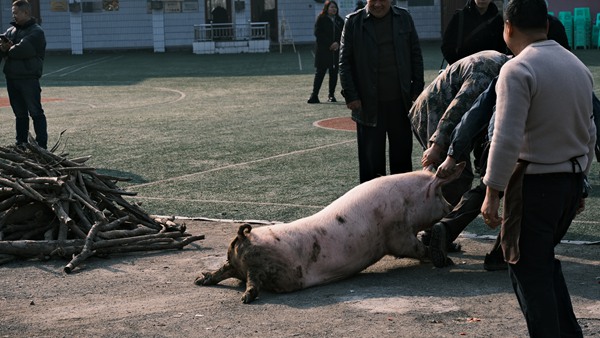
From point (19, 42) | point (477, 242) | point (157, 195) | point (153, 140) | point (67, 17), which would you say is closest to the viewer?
point (477, 242)

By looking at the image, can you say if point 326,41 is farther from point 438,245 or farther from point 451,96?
point 438,245

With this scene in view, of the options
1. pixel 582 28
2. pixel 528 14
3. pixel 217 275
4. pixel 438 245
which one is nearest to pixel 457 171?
pixel 438 245

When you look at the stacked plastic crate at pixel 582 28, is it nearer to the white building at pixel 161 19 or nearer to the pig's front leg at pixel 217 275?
the white building at pixel 161 19

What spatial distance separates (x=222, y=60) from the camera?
38375 millimetres

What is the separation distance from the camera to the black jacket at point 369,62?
8.87 m

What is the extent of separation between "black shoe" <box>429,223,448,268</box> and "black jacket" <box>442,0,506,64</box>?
2.77 metres

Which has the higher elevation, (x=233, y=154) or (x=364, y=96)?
(x=364, y=96)

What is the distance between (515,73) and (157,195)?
7.13 meters

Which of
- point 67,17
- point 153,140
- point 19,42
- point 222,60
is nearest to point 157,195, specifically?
point 19,42

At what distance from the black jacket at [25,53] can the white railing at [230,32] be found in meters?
29.7

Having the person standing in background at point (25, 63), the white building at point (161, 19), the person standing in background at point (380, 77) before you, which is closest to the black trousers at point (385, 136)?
the person standing in background at point (380, 77)

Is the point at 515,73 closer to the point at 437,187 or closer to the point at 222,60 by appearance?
the point at 437,187

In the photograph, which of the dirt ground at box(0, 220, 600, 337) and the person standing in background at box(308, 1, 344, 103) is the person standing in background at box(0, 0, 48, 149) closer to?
the dirt ground at box(0, 220, 600, 337)

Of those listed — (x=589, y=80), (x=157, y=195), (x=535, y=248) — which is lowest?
(x=157, y=195)
